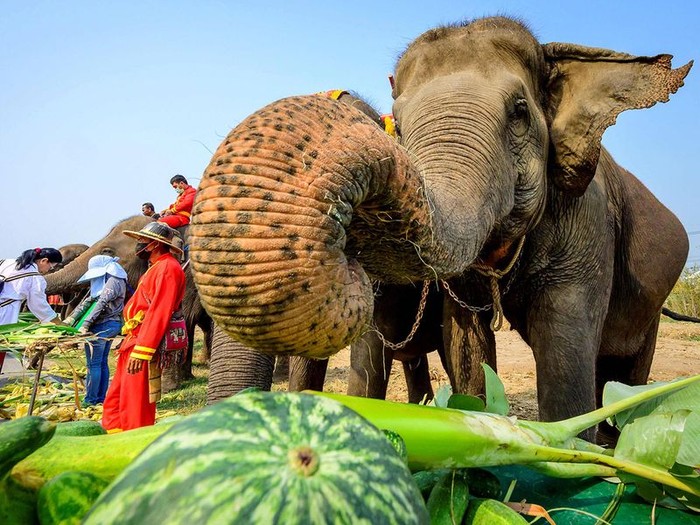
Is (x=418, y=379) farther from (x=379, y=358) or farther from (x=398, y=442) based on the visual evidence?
(x=398, y=442)

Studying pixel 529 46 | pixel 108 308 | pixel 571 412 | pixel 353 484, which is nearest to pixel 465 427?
pixel 353 484

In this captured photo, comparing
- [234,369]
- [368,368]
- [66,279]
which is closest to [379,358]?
[368,368]

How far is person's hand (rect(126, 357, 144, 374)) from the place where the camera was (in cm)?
519

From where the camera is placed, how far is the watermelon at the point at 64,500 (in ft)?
2.53

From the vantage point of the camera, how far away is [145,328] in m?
5.24

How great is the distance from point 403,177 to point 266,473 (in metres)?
1.34

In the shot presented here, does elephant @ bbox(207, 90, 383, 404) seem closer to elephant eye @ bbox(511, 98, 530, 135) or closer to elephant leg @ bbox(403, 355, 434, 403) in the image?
elephant eye @ bbox(511, 98, 530, 135)

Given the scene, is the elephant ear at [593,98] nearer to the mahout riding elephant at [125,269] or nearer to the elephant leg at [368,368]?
the elephant leg at [368,368]

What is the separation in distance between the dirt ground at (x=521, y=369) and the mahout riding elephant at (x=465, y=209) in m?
2.25

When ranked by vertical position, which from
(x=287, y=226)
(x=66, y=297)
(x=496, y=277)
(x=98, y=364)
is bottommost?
(x=98, y=364)

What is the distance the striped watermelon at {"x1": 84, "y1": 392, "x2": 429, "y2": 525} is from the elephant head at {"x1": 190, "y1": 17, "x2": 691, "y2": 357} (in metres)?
0.67

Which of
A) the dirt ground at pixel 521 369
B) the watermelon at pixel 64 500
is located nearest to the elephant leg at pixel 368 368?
the dirt ground at pixel 521 369

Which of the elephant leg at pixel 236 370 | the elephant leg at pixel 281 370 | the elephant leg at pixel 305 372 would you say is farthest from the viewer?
the elephant leg at pixel 281 370

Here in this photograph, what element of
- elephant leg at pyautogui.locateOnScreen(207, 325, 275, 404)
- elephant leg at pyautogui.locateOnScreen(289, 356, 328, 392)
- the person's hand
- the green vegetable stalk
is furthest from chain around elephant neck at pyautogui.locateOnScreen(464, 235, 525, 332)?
the person's hand
